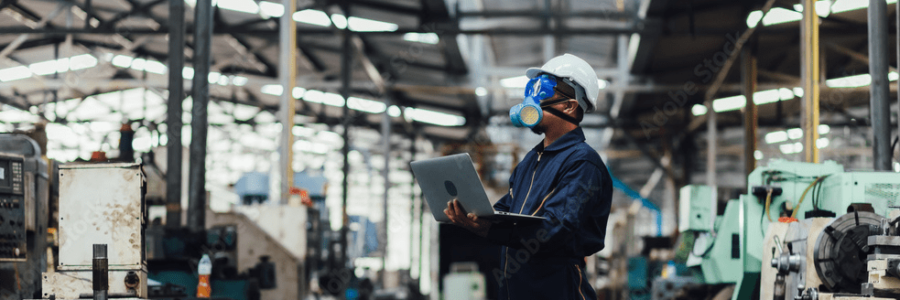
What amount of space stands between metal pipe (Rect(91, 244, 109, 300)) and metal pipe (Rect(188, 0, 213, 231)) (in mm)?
3514

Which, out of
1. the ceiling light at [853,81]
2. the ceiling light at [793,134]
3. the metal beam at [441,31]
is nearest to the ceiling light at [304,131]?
the metal beam at [441,31]

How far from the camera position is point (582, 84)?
3045mm

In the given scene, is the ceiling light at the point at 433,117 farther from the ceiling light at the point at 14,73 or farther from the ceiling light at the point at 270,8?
the ceiling light at the point at 14,73

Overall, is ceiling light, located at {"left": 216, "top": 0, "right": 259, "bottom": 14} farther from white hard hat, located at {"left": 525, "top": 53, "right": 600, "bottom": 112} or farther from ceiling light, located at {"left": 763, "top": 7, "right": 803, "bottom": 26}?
white hard hat, located at {"left": 525, "top": 53, "right": 600, "bottom": 112}

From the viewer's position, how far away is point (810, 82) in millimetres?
9047

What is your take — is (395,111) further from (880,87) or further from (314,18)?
(880,87)

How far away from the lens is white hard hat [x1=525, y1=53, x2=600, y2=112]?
3.05 metres

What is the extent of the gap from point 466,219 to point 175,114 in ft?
16.6

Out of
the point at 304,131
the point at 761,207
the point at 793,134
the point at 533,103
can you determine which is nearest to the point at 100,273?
the point at 533,103

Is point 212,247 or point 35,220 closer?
point 35,220

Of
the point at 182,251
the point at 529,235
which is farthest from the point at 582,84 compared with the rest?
the point at 182,251

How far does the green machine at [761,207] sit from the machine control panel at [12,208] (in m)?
4.53

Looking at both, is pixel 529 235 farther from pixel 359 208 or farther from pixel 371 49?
pixel 359 208

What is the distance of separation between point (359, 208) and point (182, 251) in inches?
1086
